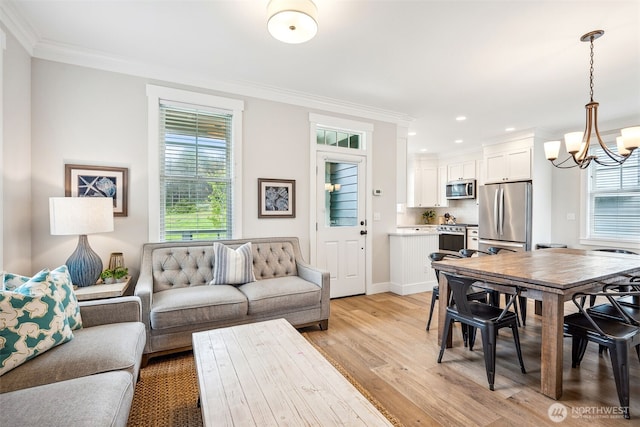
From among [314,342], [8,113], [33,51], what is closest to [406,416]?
[314,342]

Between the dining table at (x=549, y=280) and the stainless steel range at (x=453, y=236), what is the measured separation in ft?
12.4

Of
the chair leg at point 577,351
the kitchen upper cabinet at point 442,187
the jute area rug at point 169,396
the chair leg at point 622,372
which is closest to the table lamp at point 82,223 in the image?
the jute area rug at point 169,396

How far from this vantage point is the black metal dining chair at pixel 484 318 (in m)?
2.06

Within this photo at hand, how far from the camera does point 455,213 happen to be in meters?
7.33

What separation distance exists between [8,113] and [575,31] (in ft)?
14.7

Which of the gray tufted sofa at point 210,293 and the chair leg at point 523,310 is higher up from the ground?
the gray tufted sofa at point 210,293

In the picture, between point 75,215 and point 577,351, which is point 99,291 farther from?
point 577,351

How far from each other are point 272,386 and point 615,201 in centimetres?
594

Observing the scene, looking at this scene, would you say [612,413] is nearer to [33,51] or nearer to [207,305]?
[207,305]

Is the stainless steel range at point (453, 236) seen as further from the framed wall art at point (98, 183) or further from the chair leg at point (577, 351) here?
the framed wall art at point (98, 183)

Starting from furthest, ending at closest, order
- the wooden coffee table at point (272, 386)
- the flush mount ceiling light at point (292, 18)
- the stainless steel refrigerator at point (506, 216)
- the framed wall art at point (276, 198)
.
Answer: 1. the stainless steel refrigerator at point (506, 216)
2. the framed wall art at point (276, 198)
3. the flush mount ceiling light at point (292, 18)
4. the wooden coffee table at point (272, 386)

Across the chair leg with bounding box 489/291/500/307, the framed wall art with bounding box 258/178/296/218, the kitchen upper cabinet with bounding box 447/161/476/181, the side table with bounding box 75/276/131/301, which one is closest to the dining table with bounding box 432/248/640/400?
the chair leg with bounding box 489/291/500/307

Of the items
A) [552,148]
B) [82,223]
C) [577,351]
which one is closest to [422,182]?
[552,148]

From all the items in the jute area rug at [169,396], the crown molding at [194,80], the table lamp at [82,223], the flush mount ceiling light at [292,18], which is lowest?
the jute area rug at [169,396]
